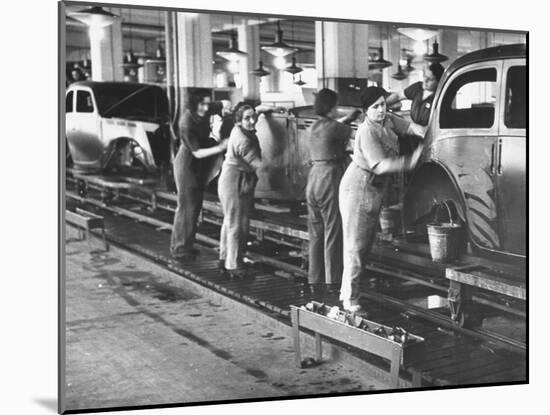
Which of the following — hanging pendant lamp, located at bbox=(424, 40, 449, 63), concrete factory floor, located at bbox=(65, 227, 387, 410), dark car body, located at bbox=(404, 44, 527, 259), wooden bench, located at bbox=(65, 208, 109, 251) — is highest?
hanging pendant lamp, located at bbox=(424, 40, 449, 63)

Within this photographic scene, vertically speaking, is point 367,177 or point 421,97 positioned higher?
point 421,97

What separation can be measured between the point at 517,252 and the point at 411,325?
2.57 ft

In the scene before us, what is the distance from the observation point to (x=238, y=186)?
458 cm

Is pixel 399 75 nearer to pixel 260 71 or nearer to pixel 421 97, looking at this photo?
pixel 421 97

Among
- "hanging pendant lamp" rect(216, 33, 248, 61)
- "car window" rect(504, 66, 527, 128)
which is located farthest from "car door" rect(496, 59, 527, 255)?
"hanging pendant lamp" rect(216, 33, 248, 61)

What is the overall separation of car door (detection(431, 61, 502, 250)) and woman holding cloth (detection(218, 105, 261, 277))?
1.06m

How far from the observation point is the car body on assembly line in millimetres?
4203

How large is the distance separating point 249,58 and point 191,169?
674 millimetres

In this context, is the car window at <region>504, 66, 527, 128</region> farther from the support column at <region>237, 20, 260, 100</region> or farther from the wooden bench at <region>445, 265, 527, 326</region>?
the support column at <region>237, 20, 260, 100</region>

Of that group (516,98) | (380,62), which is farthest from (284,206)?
(516,98)

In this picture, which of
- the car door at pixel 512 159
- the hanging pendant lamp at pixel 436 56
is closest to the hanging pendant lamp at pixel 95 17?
the hanging pendant lamp at pixel 436 56

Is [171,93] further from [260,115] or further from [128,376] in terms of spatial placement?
[128,376]

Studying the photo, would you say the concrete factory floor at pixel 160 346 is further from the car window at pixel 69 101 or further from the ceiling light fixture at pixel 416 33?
the ceiling light fixture at pixel 416 33

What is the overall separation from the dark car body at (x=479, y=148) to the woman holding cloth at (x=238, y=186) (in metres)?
0.92
